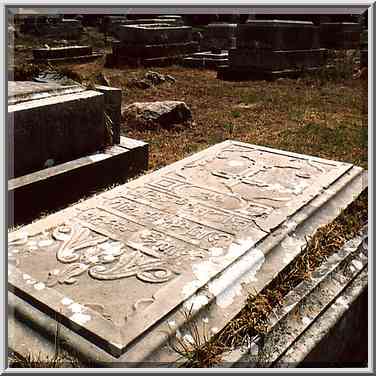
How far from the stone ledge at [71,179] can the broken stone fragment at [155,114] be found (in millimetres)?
1566

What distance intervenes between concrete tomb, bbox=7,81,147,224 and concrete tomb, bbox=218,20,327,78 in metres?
6.08

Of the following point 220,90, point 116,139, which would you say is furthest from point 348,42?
point 116,139

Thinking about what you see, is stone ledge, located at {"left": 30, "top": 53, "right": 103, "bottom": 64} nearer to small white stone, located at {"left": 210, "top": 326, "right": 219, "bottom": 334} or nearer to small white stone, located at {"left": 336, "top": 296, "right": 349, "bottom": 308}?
small white stone, located at {"left": 336, "top": 296, "right": 349, "bottom": 308}

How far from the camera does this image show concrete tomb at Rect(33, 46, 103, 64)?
11031mm

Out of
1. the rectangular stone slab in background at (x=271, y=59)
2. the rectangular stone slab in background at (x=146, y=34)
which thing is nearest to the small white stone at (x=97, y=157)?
the rectangular stone slab in background at (x=271, y=59)

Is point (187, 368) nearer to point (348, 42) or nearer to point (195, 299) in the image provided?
point (195, 299)

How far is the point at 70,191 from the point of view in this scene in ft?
11.9

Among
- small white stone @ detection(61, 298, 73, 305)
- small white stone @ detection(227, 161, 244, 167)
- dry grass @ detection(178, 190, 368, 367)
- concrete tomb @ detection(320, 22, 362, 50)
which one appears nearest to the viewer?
dry grass @ detection(178, 190, 368, 367)

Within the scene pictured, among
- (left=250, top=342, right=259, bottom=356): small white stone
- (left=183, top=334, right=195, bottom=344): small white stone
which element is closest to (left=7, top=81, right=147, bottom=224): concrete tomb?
(left=183, top=334, right=195, bottom=344): small white stone

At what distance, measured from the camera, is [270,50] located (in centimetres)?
953

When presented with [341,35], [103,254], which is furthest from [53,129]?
[341,35]

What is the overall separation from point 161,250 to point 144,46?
9.52 meters

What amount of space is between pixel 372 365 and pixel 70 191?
2.44m

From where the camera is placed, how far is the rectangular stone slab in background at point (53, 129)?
3.32m
